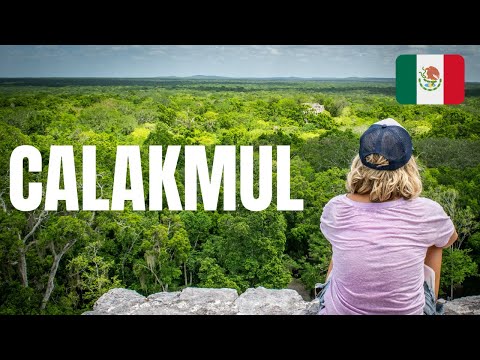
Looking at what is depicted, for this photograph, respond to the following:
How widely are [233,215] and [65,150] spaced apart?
221 inches

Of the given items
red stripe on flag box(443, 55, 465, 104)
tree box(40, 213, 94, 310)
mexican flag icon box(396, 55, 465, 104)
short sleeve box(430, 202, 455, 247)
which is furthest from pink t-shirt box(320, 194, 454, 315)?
tree box(40, 213, 94, 310)

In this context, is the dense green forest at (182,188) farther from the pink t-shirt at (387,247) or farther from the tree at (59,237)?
the pink t-shirt at (387,247)

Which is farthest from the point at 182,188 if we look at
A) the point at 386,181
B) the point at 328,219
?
the point at 386,181

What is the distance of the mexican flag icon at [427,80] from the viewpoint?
17.3ft

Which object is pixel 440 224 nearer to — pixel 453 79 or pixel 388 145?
pixel 388 145

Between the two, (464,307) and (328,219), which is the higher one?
(328,219)

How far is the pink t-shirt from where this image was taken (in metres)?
1.75

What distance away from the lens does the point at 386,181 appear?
1.78 meters

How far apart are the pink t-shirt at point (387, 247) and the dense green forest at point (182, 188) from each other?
8.47 metres

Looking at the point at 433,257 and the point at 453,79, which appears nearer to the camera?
the point at 433,257

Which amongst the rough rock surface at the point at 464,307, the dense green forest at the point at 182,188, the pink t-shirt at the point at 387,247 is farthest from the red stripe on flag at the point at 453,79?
the dense green forest at the point at 182,188

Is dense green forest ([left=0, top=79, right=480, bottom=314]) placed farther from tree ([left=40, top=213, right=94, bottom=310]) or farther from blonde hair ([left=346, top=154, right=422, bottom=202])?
blonde hair ([left=346, top=154, right=422, bottom=202])

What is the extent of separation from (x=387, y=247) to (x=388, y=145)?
0.36 m

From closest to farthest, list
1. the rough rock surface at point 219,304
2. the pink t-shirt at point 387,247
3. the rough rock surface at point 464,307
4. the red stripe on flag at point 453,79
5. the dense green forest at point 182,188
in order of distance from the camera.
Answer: the pink t-shirt at point 387,247, the rough rock surface at point 464,307, the rough rock surface at point 219,304, the red stripe on flag at point 453,79, the dense green forest at point 182,188
